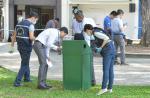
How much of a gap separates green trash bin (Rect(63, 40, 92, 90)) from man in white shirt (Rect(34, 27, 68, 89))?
243mm

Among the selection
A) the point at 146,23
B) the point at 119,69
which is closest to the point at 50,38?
the point at 119,69

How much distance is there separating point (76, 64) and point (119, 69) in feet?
16.4

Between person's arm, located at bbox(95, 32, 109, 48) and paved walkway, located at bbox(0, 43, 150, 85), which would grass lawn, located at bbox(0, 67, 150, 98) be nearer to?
person's arm, located at bbox(95, 32, 109, 48)

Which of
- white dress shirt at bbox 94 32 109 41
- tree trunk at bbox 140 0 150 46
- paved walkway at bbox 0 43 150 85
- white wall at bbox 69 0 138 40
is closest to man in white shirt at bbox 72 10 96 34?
paved walkway at bbox 0 43 150 85

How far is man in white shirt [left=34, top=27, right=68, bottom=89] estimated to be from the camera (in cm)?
1130

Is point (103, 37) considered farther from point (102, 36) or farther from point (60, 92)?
point (60, 92)

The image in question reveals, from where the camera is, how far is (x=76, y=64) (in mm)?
11445

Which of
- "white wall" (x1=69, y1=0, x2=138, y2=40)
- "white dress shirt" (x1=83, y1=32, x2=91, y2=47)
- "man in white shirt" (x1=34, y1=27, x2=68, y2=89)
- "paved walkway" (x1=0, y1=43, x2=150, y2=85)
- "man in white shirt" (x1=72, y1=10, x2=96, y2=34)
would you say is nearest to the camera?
"man in white shirt" (x1=34, y1=27, x2=68, y2=89)

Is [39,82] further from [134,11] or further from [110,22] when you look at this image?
[134,11]

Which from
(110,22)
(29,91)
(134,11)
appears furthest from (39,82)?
(134,11)

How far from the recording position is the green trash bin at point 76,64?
11375 mm

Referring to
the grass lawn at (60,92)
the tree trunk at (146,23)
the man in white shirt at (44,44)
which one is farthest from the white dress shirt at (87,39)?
the tree trunk at (146,23)

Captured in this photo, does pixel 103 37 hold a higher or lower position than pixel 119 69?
higher

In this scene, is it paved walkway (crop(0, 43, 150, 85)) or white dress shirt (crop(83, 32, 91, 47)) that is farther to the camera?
paved walkway (crop(0, 43, 150, 85))
